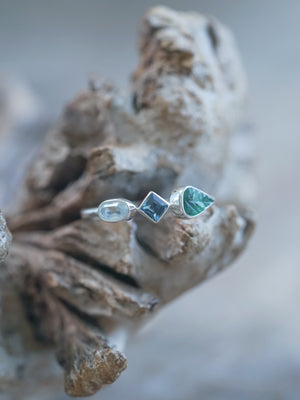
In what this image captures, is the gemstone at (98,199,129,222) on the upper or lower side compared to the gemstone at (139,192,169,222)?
lower

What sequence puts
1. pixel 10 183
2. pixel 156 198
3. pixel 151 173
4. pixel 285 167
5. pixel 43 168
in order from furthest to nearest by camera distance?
pixel 285 167 → pixel 10 183 → pixel 43 168 → pixel 151 173 → pixel 156 198

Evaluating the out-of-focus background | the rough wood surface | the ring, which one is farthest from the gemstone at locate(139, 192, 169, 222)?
the out-of-focus background

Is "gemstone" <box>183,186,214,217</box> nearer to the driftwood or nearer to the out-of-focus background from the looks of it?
the driftwood

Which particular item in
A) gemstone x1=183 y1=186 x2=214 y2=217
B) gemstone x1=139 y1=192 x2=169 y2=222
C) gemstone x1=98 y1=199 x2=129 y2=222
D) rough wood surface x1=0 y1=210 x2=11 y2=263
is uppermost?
gemstone x1=183 y1=186 x2=214 y2=217

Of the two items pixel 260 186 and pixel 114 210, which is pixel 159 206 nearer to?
pixel 114 210

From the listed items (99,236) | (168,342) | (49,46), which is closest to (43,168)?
(99,236)

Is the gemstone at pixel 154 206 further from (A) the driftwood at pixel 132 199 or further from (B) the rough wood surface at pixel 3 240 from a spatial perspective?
(B) the rough wood surface at pixel 3 240

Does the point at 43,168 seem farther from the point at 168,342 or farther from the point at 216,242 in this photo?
the point at 168,342
